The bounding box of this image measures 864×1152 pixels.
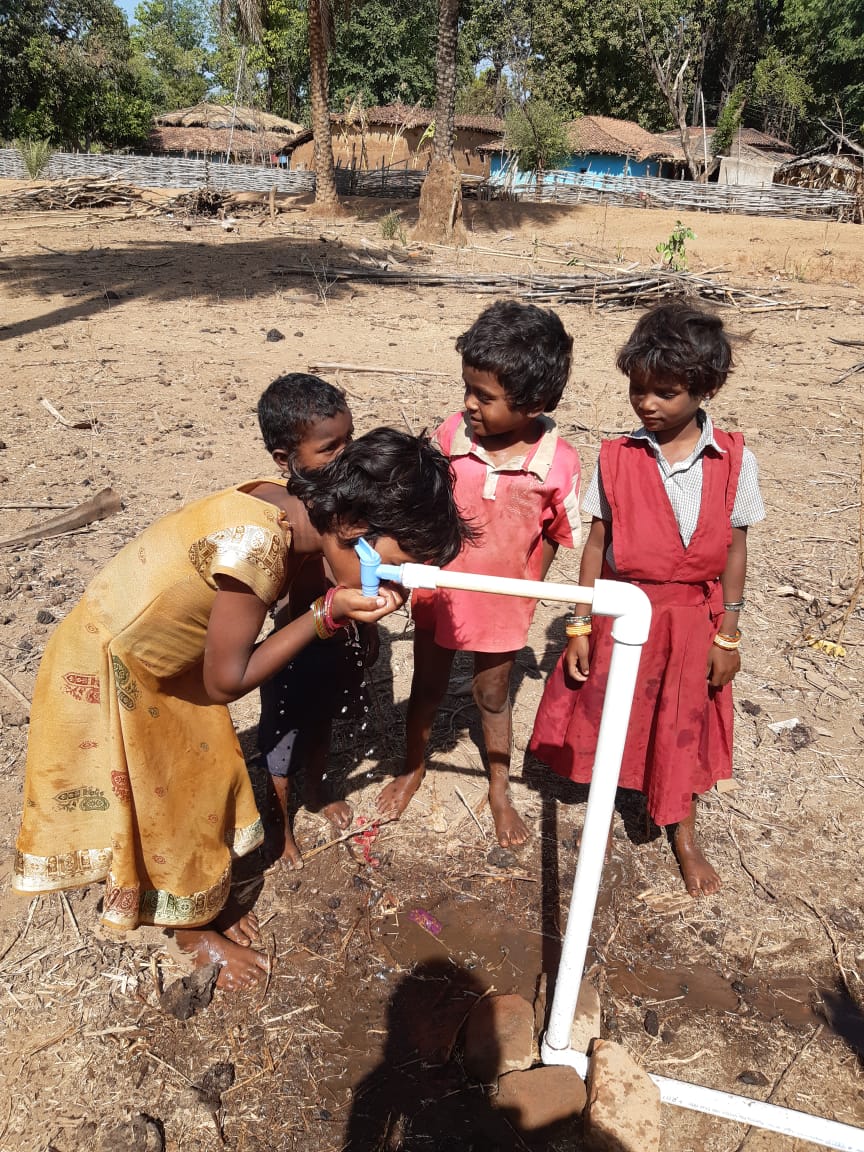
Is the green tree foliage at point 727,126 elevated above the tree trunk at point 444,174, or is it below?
above

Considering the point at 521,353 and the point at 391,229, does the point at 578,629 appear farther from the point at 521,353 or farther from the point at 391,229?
the point at 391,229

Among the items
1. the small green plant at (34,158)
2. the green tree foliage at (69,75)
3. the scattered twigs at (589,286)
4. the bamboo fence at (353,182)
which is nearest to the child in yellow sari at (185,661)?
the scattered twigs at (589,286)

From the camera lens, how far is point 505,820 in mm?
2580

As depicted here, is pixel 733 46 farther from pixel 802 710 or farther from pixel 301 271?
pixel 802 710

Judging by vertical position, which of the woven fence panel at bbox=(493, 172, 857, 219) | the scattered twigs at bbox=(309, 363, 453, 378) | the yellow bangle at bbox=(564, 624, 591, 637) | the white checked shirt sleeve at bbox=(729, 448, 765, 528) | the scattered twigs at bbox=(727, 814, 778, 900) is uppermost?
the woven fence panel at bbox=(493, 172, 857, 219)

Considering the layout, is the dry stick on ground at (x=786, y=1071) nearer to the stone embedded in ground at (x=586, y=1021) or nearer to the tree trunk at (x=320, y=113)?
the stone embedded in ground at (x=586, y=1021)

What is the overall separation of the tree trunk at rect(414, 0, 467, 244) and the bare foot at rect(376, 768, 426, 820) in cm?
1313

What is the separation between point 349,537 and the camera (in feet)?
5.34

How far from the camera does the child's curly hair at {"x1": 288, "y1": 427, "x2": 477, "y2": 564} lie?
1.57m

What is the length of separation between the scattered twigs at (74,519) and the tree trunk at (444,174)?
445 inches

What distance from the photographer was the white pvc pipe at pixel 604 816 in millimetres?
1309

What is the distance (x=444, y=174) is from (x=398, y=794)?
13647 mm

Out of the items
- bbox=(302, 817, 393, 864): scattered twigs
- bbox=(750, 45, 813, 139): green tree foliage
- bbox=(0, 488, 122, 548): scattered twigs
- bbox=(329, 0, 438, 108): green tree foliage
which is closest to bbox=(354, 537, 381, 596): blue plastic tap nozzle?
bbox=(302, 817, 393, 864): scattered twigs

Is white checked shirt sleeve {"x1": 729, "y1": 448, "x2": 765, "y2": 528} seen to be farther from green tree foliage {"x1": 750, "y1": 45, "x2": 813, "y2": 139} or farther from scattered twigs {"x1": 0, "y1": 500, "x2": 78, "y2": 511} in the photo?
green tree foliage {"x1": 750, "y1": 45, "x2": 813, "y2": 139}
